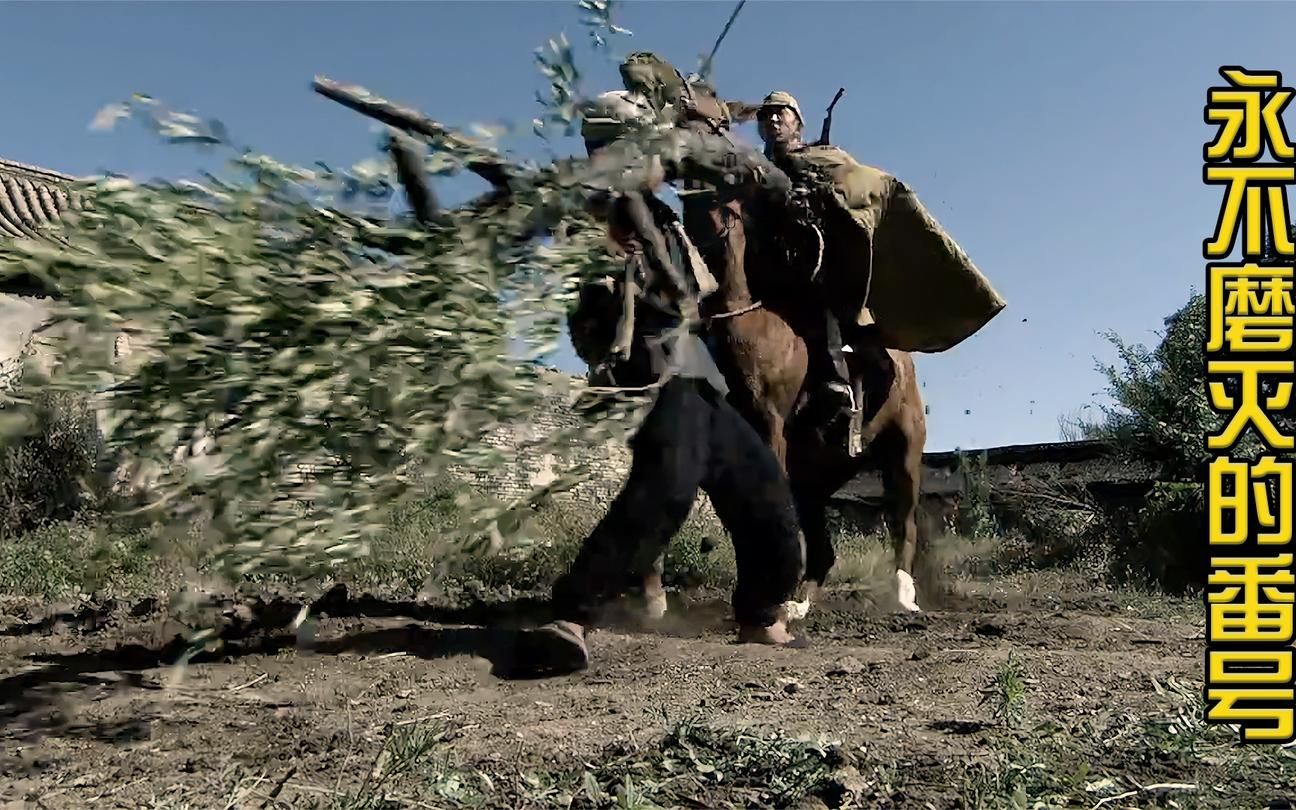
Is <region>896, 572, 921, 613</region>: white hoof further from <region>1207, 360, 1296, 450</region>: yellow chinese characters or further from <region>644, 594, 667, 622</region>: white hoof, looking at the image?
<region>1207, 360, 1296, 450</region>: yellow chinese characters

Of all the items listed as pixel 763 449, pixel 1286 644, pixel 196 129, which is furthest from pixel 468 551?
pixel 1286 644

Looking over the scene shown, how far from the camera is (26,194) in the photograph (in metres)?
17.8

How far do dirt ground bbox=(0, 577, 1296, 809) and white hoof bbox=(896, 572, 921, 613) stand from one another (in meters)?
1.83

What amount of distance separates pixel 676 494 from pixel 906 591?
11.7 feet

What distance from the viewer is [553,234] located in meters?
3.62

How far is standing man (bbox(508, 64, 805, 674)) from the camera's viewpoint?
4078 mm

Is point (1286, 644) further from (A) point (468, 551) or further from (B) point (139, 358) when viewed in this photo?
(B) point (139, 358)

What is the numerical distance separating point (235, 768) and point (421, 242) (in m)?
1.42

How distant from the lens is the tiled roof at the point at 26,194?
16.2 meters

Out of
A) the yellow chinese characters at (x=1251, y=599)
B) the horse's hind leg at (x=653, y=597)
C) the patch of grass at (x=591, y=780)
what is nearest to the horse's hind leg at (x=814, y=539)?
the horse's hind leg at (x=653, y=597)

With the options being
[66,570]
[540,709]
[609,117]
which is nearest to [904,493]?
[609,117]

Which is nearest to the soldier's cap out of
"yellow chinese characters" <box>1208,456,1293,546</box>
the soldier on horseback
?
the soldier on horseback

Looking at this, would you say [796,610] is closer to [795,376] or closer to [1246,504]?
[795,376]

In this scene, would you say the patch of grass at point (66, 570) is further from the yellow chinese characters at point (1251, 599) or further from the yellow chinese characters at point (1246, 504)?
the yellow chinese characters at point (1246, 504)
